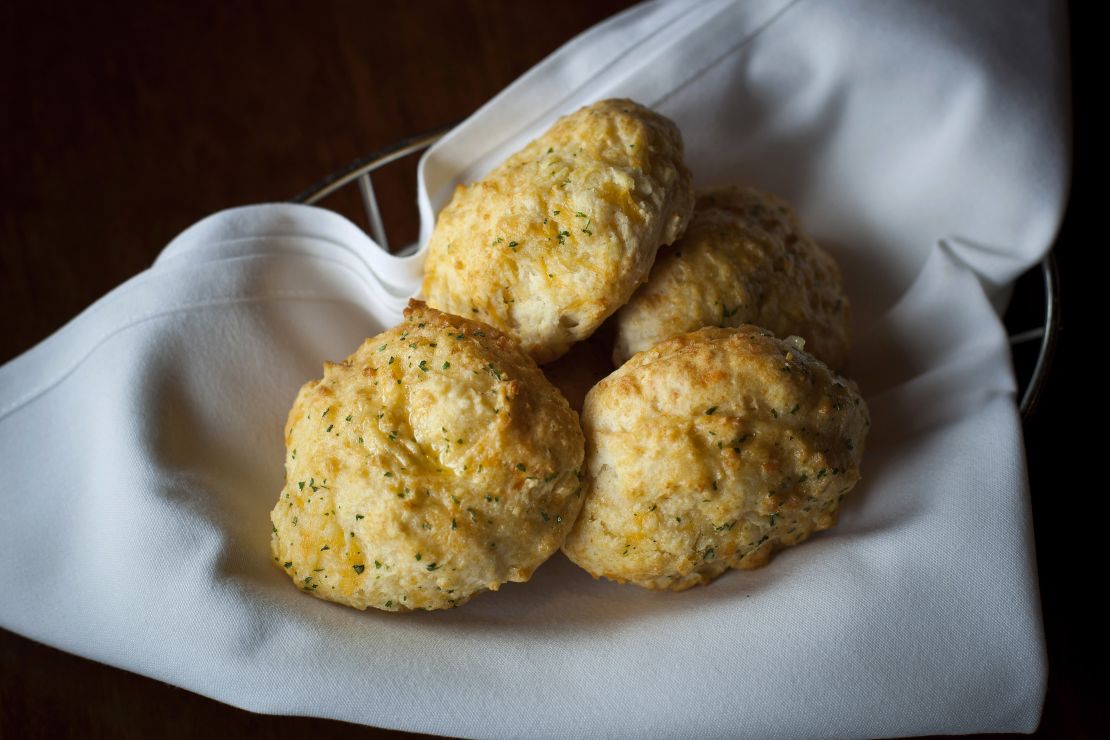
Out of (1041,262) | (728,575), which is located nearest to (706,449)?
(728,575)

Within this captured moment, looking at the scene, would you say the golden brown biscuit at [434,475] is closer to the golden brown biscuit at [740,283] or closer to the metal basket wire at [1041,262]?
the golden brown biscuit at [740,283]

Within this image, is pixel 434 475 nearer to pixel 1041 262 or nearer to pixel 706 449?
pixel 706 449

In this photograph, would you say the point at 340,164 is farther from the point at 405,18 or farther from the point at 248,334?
the point at 248,334

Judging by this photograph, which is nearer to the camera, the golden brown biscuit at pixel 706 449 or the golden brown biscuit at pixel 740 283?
the golden brown biscuit at pixel 706 449

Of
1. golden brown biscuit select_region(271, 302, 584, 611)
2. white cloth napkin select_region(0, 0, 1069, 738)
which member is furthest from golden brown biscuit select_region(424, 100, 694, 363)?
white cloth napkin select_region(0, 0, 1069, 738)

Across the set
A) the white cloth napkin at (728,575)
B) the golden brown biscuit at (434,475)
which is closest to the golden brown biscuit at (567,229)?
the golden brown biscuit at (434,475)

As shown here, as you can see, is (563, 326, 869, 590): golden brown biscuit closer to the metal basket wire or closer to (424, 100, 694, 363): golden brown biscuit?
(424, 100, 694, 363): golden brown biscuit

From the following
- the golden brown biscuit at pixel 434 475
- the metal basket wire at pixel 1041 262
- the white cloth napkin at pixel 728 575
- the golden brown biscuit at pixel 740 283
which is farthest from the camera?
the metal basket wire at pixel 1041 262

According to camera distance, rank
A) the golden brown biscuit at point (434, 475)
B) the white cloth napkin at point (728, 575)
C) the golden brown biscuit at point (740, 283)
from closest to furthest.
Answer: the golden brown biscuit at point (434, 475), the white cloth napkin at point (728, 575), the golden brown biscuit at point (740, 283)
